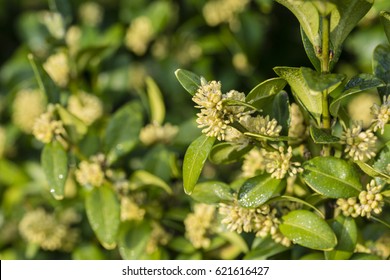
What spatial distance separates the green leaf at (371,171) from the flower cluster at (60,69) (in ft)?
3.38

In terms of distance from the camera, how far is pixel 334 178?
123cm

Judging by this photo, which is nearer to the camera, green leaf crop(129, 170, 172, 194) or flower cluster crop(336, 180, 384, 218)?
flower cluster crop(336, 180, 384, 218)

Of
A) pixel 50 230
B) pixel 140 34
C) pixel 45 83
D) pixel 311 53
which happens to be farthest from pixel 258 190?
pixel 140 34

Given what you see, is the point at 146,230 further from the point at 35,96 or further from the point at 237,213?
the point at 35,96

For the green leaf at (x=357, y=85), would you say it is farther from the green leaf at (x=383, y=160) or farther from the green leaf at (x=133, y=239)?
the green leaf at (x=133, y=239)

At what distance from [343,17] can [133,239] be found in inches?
29.9

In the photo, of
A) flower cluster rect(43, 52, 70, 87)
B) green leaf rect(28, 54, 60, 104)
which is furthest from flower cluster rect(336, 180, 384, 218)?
flower cluster rect(43, 52, 70, 87)

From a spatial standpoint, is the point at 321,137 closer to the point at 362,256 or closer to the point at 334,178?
the point at 334,178

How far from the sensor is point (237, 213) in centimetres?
129

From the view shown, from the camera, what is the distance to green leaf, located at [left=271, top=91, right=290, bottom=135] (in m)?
1.31

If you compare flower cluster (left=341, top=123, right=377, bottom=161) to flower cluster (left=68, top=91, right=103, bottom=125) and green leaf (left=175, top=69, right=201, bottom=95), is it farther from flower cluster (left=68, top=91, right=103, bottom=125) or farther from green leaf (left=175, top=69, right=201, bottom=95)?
flower cluster (left=68, top=91, right=103, bottom=125)

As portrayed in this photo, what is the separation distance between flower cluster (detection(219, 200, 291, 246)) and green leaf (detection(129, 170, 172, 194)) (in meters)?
0.26
